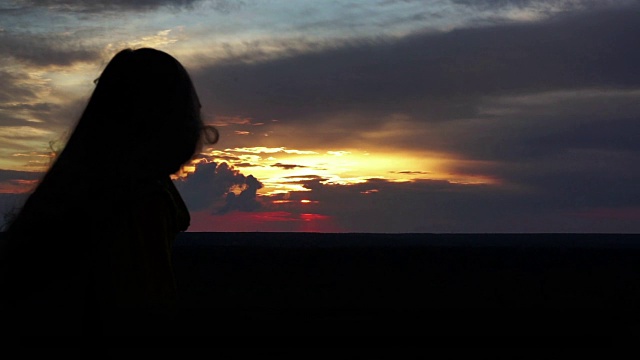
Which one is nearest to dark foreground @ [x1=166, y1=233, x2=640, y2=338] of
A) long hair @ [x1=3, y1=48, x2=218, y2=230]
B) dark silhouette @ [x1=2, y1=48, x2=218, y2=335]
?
dark silhouette @ [x1=2, y1=48, x2=218, y2=335]

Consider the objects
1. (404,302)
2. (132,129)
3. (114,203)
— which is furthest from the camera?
Answer: (404,302)

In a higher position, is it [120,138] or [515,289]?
[120,138]

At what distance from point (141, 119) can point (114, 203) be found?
26 cm

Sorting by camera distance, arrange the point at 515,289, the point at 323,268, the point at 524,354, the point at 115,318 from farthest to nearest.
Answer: the point at 323,268 < the point at 515,289 < the point at 115,318 < the point at 524,354

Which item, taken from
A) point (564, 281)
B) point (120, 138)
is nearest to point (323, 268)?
point (564, 281)

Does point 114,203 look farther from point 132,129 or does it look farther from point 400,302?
point 400,302

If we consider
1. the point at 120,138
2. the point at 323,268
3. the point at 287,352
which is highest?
the point at 120,138

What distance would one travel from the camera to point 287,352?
5.85ft

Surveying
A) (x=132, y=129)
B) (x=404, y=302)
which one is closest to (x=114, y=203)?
(x=132, y=129)

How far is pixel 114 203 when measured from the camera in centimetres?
227

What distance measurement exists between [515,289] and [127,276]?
4450 centimetres

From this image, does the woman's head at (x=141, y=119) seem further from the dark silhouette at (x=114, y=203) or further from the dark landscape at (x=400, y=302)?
the dark landscape at (x=400, y=302)

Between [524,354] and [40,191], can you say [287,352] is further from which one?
[40,191]

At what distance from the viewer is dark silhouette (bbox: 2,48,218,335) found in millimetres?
2229
